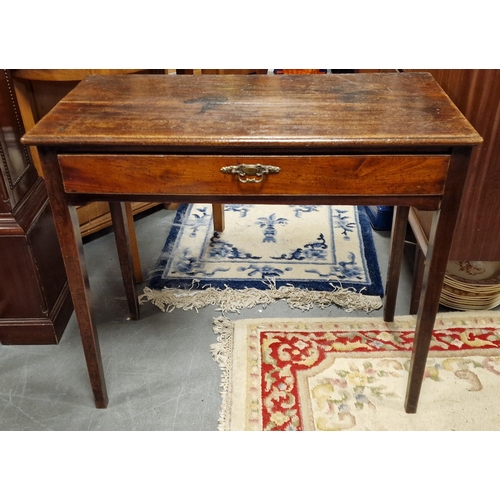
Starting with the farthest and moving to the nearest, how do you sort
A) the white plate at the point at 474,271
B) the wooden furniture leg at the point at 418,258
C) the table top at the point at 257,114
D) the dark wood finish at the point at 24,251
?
1. the white plate at the point at 474,271
2. the wooden furniture leg at the point at 418,258
3. the dark wood finish at the point at 24,251
4. the table top at the point at 257,114

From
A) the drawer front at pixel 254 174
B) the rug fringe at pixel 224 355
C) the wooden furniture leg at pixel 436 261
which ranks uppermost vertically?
the drawer front at pixel 254 174

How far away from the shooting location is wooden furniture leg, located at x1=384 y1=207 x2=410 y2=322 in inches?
60.2

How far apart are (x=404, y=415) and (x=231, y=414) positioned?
0.44m

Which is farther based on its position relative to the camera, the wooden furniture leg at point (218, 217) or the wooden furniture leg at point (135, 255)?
the wooden furniture leg at point (218, 217)

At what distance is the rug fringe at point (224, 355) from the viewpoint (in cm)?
143

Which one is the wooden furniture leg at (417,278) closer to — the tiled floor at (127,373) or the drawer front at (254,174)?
the tiled floor at (127,373)

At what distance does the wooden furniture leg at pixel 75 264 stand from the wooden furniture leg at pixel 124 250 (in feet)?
0.97

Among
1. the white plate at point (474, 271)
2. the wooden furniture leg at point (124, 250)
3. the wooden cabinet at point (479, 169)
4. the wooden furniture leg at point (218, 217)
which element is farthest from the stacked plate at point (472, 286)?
the wooden furniture leg at point (124, 250)

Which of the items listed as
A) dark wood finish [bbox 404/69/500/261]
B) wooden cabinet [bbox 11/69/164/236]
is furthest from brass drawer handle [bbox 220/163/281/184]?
wooden cabinet [bbox 11/69/164/236]

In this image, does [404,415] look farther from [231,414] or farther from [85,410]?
[85,410]

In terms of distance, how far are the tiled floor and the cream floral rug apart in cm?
6

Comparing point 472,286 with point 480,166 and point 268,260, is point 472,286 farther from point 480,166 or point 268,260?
point 268,260

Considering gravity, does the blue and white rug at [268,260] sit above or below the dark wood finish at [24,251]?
below

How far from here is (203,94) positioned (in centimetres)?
130
